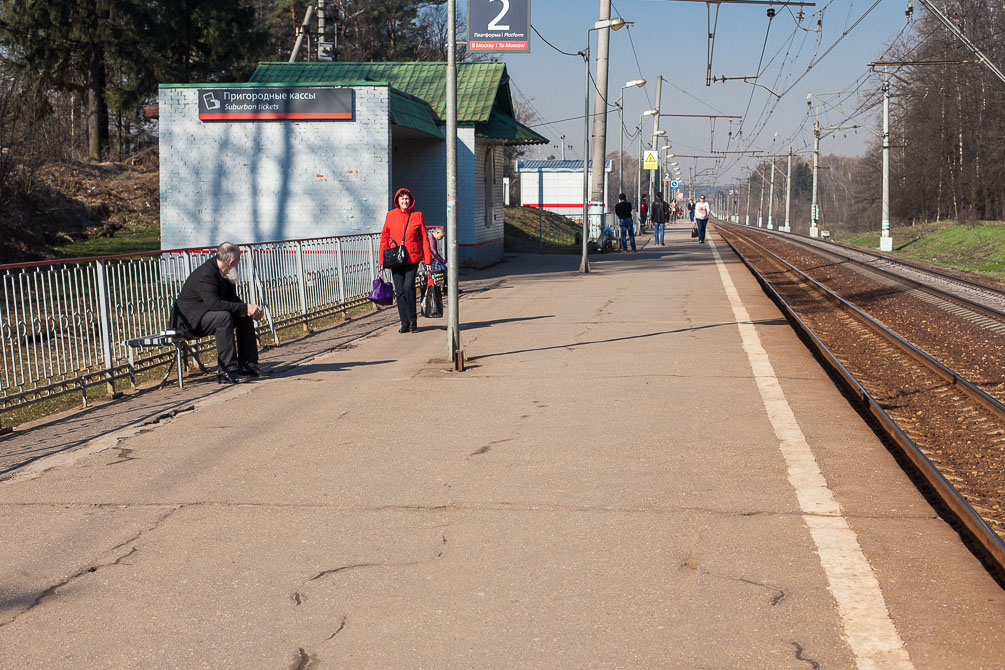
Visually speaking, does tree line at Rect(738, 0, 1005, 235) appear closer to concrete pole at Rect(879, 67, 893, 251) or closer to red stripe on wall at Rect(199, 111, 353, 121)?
concrete pole at Rect(879, 67, 893, 251)

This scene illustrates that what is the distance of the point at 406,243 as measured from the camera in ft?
44.3

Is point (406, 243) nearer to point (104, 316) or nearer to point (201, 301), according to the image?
point (201, 301)

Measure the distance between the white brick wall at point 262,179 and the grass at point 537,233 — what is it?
15.4 meters

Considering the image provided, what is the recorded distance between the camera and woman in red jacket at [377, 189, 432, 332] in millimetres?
13492

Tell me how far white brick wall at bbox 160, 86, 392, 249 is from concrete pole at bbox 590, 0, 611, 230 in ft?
37.3

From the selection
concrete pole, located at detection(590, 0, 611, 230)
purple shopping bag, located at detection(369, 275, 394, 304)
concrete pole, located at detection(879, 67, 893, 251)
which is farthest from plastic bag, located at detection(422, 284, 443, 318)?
concrete pole, located at detection(879, 67, 893, 251)

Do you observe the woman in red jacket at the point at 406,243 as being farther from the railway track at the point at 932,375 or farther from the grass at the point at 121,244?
the grass at the point at 121,244

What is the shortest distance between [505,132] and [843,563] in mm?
22849

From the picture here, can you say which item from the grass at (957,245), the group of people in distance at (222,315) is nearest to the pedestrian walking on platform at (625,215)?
the grass at (957,245)

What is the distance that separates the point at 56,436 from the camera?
7.91 metres

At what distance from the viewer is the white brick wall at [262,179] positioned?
21312 mm

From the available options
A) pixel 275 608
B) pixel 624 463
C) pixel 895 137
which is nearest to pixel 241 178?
pixel 624 463

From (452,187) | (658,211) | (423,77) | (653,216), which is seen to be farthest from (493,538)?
(653,216)

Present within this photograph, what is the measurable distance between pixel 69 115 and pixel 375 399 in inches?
1985
